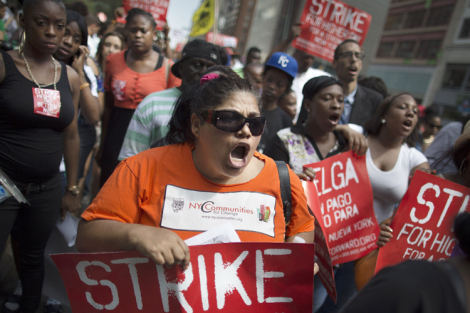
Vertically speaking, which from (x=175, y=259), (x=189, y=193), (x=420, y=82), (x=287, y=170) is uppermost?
(x=420, y=82)

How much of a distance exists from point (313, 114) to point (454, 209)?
1124mm

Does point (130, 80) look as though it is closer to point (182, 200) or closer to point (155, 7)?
point (182, 200)

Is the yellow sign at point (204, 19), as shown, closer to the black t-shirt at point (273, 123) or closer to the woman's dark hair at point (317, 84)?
the black t-shirt at point (273, 123)

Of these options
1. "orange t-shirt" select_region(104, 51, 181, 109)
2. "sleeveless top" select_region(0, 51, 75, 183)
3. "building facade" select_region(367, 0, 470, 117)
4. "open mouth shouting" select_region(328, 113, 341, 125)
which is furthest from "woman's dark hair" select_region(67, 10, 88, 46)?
"building facade" select_region(367, 0, 470, 117)

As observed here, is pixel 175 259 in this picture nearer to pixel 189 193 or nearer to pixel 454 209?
pixel 189 193

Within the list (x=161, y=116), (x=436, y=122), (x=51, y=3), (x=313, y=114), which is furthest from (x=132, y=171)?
(x=436, y=122)

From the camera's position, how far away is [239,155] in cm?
151

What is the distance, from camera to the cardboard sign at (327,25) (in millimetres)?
5605

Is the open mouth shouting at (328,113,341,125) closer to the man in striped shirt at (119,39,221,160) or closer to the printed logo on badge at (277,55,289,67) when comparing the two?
the man in striped shirt at (119,39,221,160)

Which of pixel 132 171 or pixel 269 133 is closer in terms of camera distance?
pixel 132 171

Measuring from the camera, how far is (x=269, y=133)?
3219 millimetres

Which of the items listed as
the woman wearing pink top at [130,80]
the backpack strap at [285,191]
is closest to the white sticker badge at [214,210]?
the backpack strap at [285,191]

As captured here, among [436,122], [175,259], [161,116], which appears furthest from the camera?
[436,122]

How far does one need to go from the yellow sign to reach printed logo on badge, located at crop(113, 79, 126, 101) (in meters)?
4.73
